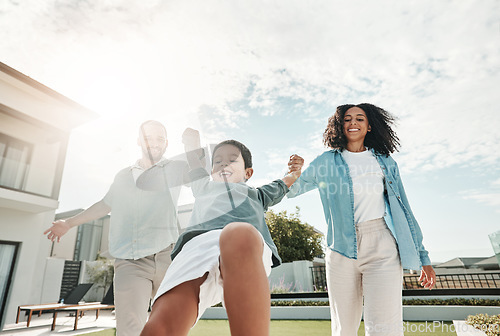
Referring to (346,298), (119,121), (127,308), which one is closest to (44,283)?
(119,121)

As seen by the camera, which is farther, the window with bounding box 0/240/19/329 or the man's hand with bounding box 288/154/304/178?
the window with bounding box 0/240/19/329

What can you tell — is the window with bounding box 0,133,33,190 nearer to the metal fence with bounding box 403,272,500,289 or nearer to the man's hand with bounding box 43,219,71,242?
the man's hand with bounding box 43,219,71,242

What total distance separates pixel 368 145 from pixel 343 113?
1.09ft

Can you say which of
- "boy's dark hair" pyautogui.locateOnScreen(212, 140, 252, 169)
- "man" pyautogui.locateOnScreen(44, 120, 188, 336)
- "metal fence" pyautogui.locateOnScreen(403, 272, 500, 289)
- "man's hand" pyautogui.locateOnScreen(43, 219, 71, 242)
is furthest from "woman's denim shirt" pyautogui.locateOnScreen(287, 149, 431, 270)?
"metal fence" pyautogui.locateOnScreen(403, 272, 500, 289)

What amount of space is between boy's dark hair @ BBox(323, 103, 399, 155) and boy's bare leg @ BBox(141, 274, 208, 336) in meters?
1.73

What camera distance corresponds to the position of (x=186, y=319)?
3.58 feet

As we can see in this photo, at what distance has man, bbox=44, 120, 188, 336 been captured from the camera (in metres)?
1.97

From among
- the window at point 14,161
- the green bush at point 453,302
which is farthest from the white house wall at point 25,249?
the green bush at point 453,302

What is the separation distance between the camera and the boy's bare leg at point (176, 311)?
1.00 meters

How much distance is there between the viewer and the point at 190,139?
187cm

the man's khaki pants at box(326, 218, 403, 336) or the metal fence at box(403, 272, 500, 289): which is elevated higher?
the man's khaki pants at box(326, 218, 403, 336)

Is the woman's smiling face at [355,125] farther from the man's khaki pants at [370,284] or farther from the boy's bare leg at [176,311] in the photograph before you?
the boy's bare leg at [176,311]

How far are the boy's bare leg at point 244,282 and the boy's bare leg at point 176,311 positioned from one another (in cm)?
17

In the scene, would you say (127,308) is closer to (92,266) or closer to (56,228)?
(56,228)
